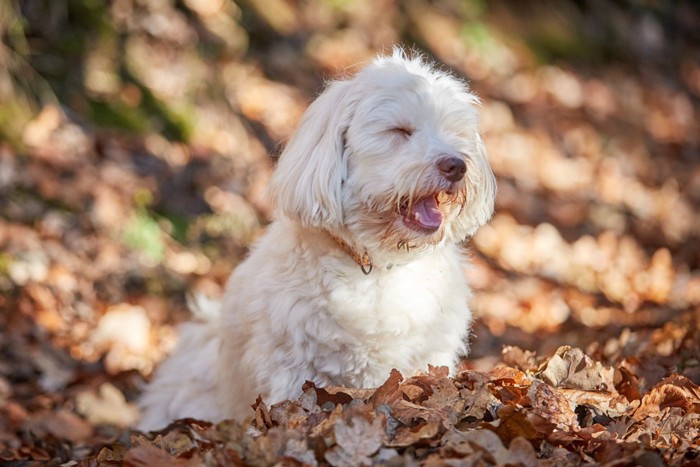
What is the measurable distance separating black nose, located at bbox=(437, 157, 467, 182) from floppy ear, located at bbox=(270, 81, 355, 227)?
40 cm

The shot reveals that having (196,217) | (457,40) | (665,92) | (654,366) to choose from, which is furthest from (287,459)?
(665,92)

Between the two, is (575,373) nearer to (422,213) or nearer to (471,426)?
(471,426)

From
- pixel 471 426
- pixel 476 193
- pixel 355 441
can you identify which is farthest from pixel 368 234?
pixel 355 441

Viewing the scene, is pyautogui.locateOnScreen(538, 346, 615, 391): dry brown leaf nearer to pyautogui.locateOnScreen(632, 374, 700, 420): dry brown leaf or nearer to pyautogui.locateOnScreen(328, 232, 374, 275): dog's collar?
pyautogui.locateOnScreen(632, 374, 700, 420): dry brown leaf

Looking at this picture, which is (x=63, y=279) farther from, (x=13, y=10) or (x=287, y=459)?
(x=287, y=459)

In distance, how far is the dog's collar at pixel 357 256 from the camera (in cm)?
378

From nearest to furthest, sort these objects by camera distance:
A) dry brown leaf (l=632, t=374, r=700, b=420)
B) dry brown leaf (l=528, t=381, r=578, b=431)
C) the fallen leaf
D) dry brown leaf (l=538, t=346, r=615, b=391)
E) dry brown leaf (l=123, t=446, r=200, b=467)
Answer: the fallen leaf
dry brown leaf (l=123, t=446, r=200, b=467)
dry brown leaf (l=528, t=381, r=578, b=431)
dry brown leaf (l=632, t=374, r=700, b=420)
dry brown leaf (l=538, t=346, r=615, b=391)

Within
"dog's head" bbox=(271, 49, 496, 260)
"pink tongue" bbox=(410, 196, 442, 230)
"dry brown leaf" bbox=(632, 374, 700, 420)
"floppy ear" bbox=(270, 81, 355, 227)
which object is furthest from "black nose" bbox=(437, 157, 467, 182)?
"dry brown leaf" bbox=(632, 374, 700, 420)

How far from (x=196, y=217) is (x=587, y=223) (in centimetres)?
366

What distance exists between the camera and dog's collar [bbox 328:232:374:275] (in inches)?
149

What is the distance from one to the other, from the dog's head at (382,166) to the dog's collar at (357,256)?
0.05 m

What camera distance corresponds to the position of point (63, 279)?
5.89 metres

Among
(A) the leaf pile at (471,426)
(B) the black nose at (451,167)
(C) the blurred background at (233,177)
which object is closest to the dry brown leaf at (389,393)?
(A) the leaf pile at (471,426)

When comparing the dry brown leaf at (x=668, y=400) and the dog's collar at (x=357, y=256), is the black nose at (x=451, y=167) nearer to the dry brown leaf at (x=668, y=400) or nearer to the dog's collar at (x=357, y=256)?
the dog's collar at (x=357, y=256)
